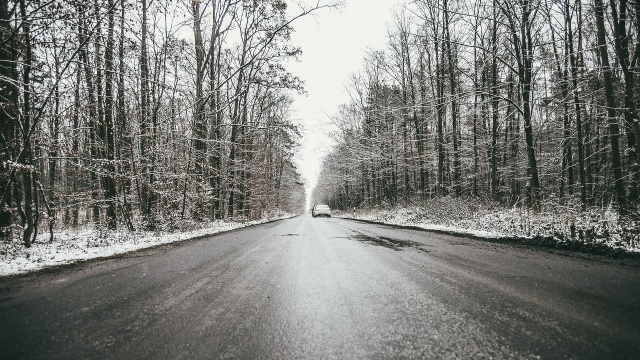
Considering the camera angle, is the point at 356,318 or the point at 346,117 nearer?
the point at 356,318

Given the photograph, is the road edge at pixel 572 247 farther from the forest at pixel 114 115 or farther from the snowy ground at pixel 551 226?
the forest at pixel 114 115

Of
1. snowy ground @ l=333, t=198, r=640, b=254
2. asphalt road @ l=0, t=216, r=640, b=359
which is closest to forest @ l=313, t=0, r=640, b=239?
snowy ground @ l=333, t=198, r=640, b=254

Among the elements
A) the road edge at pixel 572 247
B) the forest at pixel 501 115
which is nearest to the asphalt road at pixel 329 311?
the road edge at pixel 572 247

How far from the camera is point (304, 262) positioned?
200 inches

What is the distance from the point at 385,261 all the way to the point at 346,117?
87.6 ft

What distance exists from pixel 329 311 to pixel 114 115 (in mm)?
13361

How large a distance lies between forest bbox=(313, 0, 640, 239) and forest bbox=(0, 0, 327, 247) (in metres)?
8.53

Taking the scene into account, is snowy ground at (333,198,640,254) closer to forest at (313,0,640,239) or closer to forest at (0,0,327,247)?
forest at (313,0,640,239)

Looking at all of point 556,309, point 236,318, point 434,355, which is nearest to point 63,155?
point 236,318

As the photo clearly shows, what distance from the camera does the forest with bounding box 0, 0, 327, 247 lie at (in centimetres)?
630

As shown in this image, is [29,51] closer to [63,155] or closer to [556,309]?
[63,155]

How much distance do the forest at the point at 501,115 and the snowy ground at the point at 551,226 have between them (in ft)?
2.12

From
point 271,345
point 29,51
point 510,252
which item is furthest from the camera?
point 29,51

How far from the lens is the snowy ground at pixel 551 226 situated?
5781mm
